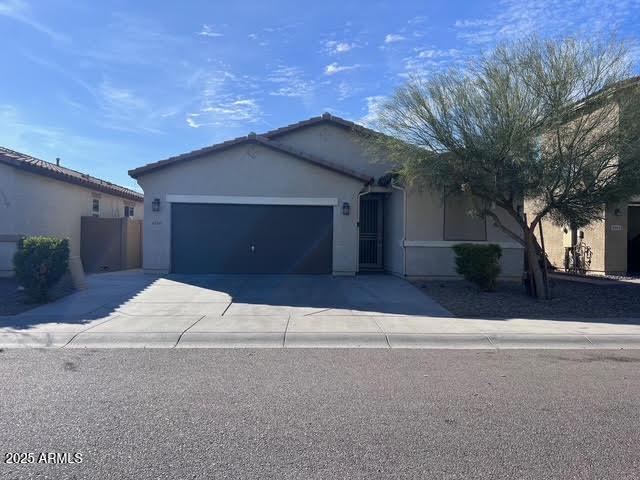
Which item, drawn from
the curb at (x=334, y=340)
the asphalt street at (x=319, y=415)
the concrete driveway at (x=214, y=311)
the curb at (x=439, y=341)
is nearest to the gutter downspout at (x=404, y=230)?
the concrete driveway at (x=214, y=311)

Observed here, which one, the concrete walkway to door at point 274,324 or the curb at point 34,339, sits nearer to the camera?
the curb at point 34,339

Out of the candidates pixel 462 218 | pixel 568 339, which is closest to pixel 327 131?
pixel 462 218

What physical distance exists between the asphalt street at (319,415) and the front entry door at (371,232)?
440 inches

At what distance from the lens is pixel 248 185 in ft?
53.2

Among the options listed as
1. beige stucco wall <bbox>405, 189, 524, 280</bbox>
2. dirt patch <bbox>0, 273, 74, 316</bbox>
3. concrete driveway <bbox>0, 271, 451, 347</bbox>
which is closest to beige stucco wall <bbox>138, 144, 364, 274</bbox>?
concrete driveway <bbox>0, 271, 451, 347</bbox>

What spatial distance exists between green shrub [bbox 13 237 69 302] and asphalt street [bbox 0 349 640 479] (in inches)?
154

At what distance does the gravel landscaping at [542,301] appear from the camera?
10.9 metres

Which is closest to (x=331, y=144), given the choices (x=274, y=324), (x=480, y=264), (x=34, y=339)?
(x=480, y=264)

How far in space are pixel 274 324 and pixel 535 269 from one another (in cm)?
687

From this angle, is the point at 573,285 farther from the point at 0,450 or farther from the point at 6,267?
the point at 6,267

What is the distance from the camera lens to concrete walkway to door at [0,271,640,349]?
8320 millimetres

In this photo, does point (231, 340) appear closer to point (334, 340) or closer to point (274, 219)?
point (334, 340)

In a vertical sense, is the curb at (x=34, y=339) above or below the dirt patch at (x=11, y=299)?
below

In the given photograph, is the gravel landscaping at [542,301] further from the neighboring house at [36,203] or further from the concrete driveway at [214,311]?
the neighboring house at [36,203]
